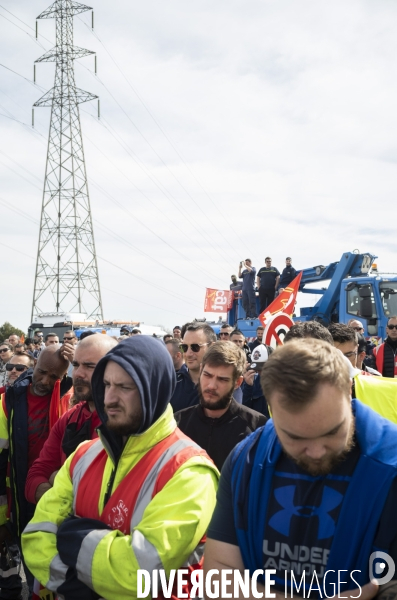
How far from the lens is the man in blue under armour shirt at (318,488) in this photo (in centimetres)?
170

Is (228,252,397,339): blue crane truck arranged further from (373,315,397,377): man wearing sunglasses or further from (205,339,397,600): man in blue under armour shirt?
(205,339,397,600): man in blue under armour shirt

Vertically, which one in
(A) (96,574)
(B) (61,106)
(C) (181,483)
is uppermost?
(B) (61,106)

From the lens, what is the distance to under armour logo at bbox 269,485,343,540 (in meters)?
1.76

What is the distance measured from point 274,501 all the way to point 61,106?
114ft

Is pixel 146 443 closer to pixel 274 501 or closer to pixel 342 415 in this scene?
pixel 274 501

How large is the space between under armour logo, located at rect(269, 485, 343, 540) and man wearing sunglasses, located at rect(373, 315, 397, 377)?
671 cm

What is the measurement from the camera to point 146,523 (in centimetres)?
220

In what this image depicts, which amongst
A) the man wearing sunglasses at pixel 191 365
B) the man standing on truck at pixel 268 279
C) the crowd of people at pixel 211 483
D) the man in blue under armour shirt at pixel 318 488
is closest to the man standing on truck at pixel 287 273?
the man standing on truck at pixel 268 279

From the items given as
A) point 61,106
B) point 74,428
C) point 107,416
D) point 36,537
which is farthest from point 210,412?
point 61,106

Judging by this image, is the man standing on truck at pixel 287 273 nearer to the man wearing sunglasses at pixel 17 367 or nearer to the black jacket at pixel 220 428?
the man wearing sunglasses at pixel 17 367

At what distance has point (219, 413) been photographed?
3.98 metres

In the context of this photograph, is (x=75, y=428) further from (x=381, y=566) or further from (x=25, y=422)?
(x=381, y=566)

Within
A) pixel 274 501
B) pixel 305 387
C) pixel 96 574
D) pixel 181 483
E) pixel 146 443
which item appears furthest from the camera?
pixel 146 443

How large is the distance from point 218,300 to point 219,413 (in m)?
13.3
